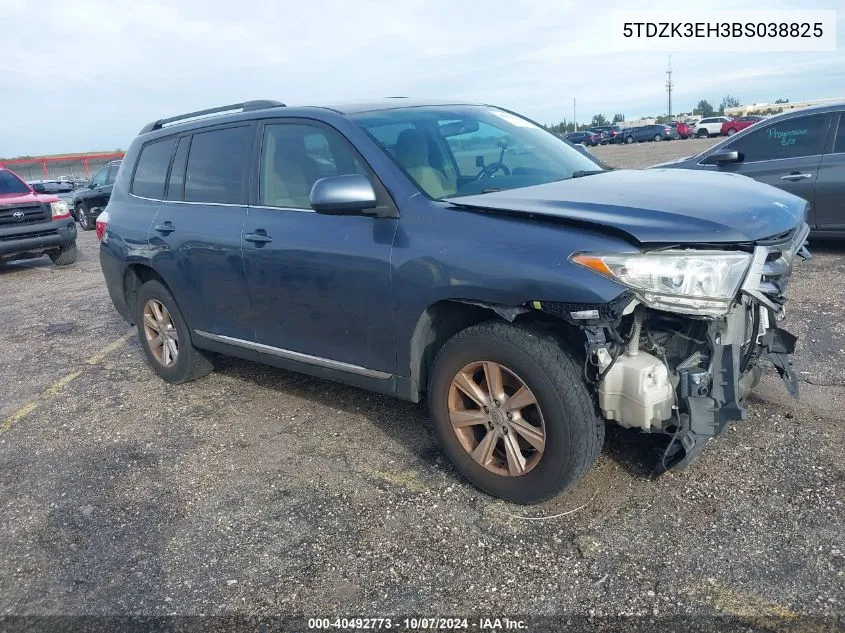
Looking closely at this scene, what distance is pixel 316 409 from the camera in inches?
182

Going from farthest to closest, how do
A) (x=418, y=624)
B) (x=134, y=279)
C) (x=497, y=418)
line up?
(x=134, y=279) < (x=497, y=418) < (x=418, y=624)

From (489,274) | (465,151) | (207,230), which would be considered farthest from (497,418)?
(207,230)

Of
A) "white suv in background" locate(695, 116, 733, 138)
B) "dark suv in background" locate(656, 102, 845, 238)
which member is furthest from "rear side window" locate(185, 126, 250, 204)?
"white suv in background" locate(695, 116, 733, 138)

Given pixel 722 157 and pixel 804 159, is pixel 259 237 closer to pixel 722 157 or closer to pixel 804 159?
pixel 722 157

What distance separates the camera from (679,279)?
8.91ft

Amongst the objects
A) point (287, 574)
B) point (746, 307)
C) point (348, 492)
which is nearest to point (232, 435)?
point (348, 492)

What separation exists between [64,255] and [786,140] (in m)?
11.1

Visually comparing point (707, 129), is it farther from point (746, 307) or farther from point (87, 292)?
point (746, 307)

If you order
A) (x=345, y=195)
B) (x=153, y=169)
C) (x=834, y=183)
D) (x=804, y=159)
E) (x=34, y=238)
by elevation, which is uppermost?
(x=153, y=169)

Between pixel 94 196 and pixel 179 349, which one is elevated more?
pixel 94 196

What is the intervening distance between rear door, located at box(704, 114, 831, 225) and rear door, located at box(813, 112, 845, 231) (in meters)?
0.07

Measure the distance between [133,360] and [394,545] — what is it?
3.92m

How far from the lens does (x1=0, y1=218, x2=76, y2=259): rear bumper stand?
1133 cm

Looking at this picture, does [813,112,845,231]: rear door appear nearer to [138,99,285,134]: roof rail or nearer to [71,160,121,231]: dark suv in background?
[138,99,285,134]: roof rail
